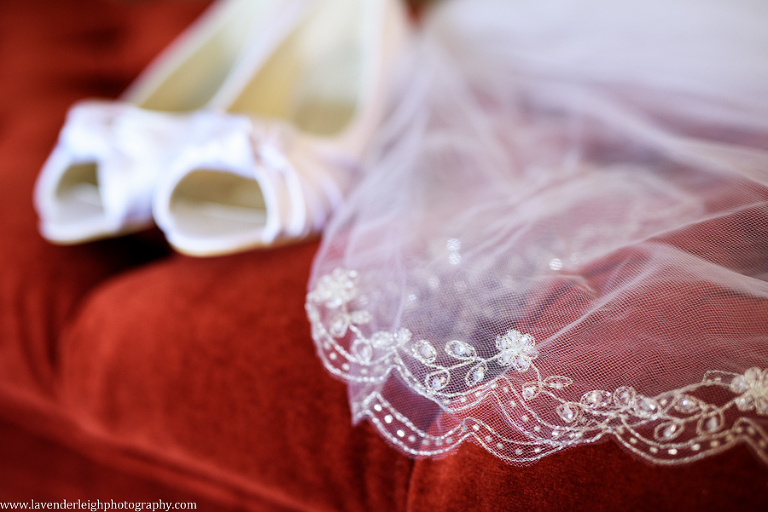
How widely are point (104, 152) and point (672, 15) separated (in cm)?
72

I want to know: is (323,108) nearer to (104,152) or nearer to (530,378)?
(104,152)

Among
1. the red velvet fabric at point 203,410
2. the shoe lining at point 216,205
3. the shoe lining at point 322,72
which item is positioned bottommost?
the red velvet fabric at point 203,410

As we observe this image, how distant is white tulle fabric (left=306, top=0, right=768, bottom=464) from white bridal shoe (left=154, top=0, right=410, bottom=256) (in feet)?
0.20

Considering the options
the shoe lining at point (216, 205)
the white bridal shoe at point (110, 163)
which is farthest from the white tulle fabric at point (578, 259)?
the white bridal shoe at point (110, 163)

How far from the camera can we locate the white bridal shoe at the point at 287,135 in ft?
1.80

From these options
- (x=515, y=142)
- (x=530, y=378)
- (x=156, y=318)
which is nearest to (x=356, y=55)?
(x=515, y=142)

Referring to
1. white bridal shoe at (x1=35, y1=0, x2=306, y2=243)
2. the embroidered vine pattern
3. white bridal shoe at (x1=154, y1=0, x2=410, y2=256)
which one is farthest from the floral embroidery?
white bridal shoe at (x1=35, y1=0, x2=306, y2=243)

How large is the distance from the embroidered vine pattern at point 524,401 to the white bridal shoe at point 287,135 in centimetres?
20

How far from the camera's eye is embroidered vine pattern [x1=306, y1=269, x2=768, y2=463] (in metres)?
0.30

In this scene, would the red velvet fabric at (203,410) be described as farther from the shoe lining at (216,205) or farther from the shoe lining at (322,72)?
the shoe lining at (322,72)

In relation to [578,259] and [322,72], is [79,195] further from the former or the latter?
[578,259]

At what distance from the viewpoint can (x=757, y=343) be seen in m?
0.31

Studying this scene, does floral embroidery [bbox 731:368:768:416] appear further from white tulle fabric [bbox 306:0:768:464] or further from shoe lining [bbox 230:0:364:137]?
shoe lining [bbox 230:0:364:137]

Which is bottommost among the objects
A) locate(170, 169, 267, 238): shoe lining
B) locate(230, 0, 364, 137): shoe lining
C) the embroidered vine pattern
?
the embroidered vine pattern
